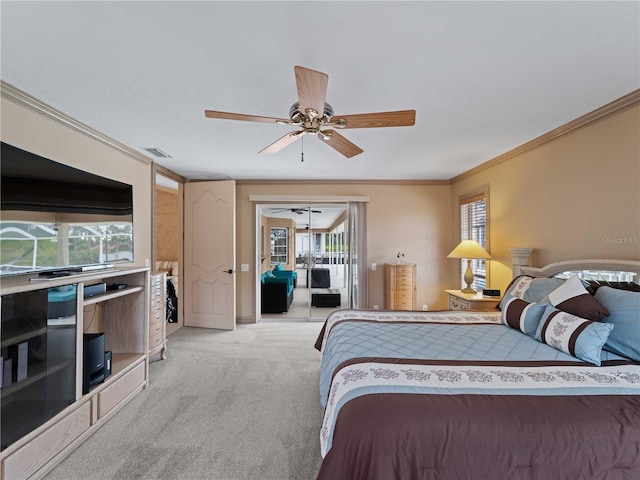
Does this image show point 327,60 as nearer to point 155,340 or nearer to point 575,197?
point 575,197

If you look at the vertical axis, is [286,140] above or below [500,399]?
above

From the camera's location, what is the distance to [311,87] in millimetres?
1559

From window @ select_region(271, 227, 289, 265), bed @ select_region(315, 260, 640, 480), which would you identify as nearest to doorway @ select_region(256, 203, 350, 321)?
window @ select_region(271, 227, 289, 265)

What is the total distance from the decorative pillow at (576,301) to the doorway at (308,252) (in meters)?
3.50

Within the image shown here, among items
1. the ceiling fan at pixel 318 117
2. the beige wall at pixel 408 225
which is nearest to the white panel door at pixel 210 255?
the beige wall at pixel 408 225

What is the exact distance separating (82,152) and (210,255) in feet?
7.79

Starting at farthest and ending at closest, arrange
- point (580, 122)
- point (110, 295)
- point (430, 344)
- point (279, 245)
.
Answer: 1. point (279, 245)
2. point (580, 122)
3. point (110, 295)
4. point (430, 344)

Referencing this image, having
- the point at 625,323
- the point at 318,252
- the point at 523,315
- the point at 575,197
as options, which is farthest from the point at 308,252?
the point at 625,323

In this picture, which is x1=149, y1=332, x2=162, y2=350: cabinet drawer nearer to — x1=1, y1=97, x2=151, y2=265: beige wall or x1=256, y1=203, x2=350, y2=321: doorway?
x1=1, y1=97, x2=151, y2=265: beige wall

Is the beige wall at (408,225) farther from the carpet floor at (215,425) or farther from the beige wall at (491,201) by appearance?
the carpet floor at (215,425)

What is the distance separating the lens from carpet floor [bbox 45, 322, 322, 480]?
183 cm

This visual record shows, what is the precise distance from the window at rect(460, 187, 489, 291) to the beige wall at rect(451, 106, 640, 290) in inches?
11.0

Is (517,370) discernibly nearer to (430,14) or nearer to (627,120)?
(430,14)

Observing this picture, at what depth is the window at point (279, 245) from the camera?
20.5 feet
